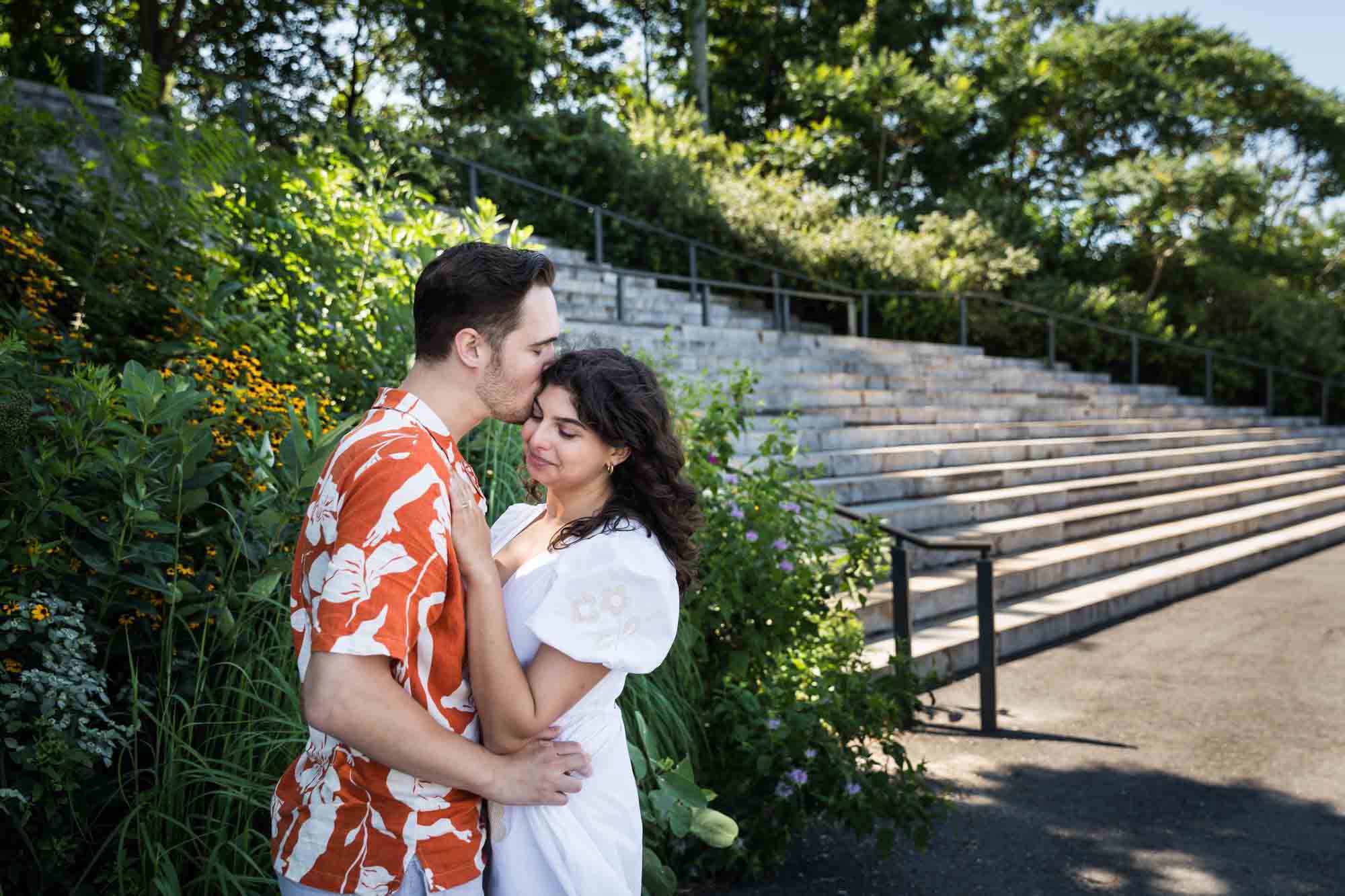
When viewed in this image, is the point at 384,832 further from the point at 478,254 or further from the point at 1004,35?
the point at 1004,35

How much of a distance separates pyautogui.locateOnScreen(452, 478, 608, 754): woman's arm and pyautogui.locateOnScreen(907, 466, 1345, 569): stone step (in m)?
4.06

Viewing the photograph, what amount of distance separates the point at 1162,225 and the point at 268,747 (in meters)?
22.3

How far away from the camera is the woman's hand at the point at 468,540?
1585mm

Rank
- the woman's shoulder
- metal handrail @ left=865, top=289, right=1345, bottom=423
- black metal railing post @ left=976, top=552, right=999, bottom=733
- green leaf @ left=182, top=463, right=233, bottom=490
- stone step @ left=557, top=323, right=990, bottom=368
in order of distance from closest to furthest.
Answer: the woman's shoulder < green leaf @ left=182, top=463, right=233, bottom=490 < black metal railing post @ left=976, top=552, right=999, bottom=733 < stone step @ left=557, top=323, right=990, bottom=368 < metal handrail @ left=865, top=289, right=1345, bottom=423

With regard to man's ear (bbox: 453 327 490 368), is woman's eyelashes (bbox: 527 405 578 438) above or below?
below

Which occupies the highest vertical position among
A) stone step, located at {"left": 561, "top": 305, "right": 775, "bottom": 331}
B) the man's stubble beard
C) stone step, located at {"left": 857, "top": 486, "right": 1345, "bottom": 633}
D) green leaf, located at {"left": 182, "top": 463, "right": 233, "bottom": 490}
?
stone step, located at {"left": 561, "top": 305, "right": 775, "bottom": 331}

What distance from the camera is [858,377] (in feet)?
39.6

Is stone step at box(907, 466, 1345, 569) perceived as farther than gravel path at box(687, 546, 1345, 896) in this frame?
Yes

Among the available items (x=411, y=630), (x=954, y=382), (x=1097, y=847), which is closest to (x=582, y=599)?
(x=411, y=630)

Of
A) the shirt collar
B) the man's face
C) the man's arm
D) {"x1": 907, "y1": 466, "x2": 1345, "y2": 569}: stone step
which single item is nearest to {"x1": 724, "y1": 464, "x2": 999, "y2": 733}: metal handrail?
{"x1": 907, "y1": 466, "x2": 1345, "y2": 569}: stone step

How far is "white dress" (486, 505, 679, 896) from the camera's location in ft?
5.56

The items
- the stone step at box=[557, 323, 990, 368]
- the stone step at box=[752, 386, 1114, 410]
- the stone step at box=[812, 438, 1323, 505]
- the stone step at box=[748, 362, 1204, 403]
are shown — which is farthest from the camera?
the stone step at box=[748, 362, 1204, 403]

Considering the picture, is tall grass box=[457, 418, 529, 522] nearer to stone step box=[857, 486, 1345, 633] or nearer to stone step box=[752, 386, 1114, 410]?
stone step box=[857, 486, 1345, 633]

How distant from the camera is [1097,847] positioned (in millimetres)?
4082
